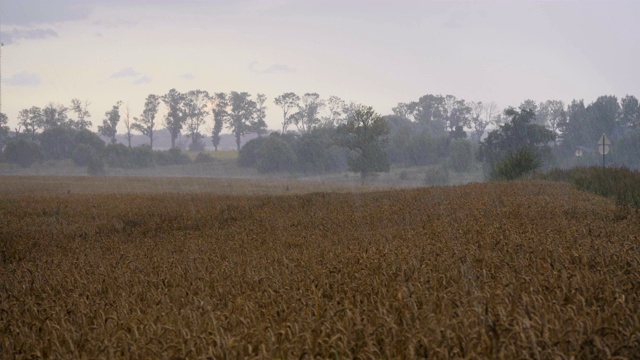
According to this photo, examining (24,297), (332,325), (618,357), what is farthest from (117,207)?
(618,357)

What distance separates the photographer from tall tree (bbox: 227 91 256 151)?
106438 mm

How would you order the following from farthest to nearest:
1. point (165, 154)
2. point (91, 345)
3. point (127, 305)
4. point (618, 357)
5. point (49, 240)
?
point (165, 154)
point (49, 240)
point (127, 305)
point (91, 345)
point (618, 357)

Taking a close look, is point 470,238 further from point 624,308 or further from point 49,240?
point 49,240

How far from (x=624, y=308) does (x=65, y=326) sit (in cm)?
323

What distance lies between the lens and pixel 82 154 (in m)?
79.2

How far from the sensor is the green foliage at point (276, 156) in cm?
7819

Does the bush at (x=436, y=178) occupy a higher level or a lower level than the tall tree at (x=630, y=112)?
lower

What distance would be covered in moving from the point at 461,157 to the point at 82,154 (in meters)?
44.9

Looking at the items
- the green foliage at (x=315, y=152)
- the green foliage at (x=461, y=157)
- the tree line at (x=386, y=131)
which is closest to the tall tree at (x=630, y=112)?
the tree line at (x=386, y=131)

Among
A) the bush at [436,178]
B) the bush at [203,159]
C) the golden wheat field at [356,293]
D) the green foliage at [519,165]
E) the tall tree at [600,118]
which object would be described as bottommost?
the bush at [436,178]

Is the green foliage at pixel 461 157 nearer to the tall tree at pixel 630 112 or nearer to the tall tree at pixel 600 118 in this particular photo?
the tall tree at pixel 600 118

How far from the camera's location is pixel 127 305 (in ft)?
15.4

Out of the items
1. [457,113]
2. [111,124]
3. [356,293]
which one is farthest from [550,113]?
[356,293]

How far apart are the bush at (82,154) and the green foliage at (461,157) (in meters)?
42.0
